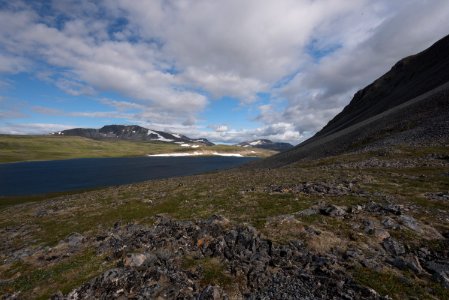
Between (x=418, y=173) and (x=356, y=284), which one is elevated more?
(x=418, y=173)

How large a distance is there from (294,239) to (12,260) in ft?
70.9

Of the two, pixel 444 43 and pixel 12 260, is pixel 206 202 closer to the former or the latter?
pixel 12 260

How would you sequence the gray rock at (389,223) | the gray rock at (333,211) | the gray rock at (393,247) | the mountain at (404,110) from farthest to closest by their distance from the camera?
the mountain at (404,110)
the gray rock at (333,211)
the gray rock at (389,223)
the gray rock at (393,247)

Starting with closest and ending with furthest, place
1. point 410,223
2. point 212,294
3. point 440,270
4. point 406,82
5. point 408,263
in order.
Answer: point 212,294 → point 440,270 → point 408,263 → point 410,223 → point 406,82

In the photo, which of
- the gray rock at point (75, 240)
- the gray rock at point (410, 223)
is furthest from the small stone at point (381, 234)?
the gray rock at point (75, 240)

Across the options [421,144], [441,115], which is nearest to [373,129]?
[441,115]

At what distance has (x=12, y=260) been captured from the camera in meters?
21.9

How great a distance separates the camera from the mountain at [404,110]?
61438 mm

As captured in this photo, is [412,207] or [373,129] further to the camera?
[373,129]

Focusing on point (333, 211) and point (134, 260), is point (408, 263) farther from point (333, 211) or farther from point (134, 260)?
point (134, 260)

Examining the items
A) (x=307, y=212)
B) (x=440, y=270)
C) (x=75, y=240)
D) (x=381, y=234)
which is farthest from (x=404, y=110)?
(x=75, y=240)

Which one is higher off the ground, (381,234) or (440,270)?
(381,234)

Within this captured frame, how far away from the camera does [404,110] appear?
267ft

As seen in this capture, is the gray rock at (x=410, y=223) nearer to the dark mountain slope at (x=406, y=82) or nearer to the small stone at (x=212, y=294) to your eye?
the small stone at (x=212, y=294)
